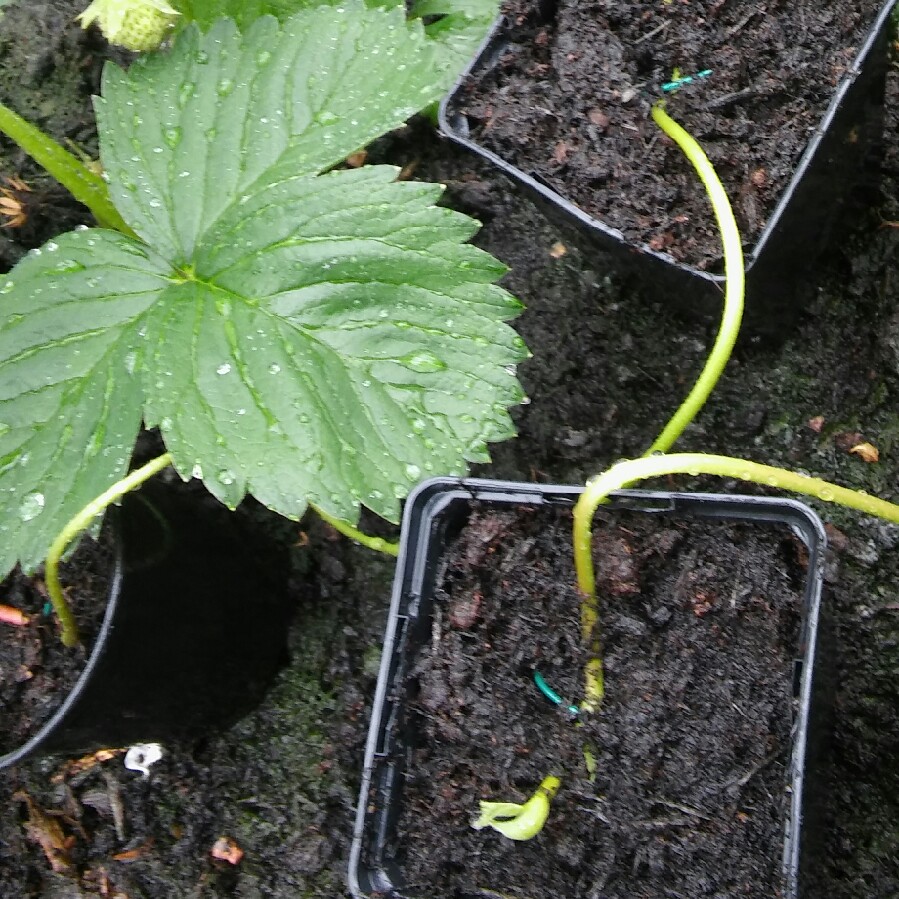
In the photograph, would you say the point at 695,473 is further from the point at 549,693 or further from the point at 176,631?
the point at 176,631

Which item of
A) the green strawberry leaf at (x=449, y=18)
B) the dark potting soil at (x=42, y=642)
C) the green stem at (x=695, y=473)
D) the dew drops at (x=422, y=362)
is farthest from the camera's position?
the green strawberry leaf at (x=449, y=18)

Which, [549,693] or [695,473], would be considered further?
[549,693]

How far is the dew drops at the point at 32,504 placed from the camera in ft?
2.89

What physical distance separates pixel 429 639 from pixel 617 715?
0.20 metres

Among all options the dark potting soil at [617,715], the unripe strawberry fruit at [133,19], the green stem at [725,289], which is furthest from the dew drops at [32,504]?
the green stem at [725,289]

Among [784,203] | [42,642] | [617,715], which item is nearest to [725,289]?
[784,203]

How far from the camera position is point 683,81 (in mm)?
1066

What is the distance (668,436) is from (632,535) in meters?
0.14

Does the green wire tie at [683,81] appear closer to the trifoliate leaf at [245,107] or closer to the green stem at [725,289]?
the green stem at [725,289]

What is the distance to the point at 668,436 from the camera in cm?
95

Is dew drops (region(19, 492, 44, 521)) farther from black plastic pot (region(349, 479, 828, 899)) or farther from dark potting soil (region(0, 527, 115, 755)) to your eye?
black plastic pot (region(349, 479, 828, 899))

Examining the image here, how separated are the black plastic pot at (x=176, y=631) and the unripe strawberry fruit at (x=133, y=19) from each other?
0.52 m

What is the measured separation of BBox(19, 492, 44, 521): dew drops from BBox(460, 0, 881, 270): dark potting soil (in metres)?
0.68

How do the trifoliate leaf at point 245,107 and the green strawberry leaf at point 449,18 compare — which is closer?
the trifoliate leaf at point 245,107
